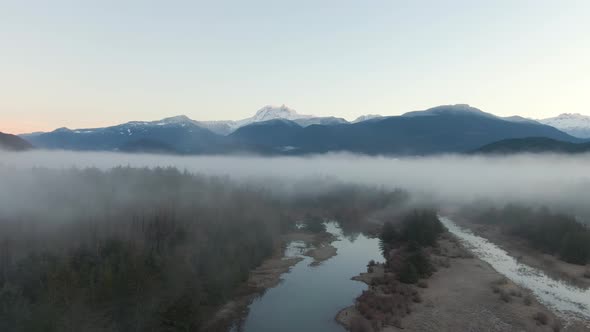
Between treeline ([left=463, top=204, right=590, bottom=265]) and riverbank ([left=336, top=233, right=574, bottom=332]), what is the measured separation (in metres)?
18.2

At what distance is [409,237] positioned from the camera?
247ft

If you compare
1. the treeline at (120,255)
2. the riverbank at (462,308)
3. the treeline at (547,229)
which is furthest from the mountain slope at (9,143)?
the treeline at (547,229)

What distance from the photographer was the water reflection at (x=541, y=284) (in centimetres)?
4228

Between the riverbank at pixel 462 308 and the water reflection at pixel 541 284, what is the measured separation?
216 cm

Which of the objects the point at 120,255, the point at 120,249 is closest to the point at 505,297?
the point at 120,255

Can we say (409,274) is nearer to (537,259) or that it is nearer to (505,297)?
(505,297)

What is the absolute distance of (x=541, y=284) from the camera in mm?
51312

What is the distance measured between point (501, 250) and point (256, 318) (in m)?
56.7

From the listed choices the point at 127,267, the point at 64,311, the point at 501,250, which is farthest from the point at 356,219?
the point at 64,311

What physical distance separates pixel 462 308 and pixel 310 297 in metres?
17.8

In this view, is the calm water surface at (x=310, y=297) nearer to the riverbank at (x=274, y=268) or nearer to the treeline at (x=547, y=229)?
the riverbank at (x=274, y=268)

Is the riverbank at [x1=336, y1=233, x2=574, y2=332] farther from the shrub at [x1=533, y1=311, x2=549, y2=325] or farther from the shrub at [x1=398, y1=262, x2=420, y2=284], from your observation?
the shrub at [x1=398, y1=262, x2=420, y2=284]

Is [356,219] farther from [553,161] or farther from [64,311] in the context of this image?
[553,161]

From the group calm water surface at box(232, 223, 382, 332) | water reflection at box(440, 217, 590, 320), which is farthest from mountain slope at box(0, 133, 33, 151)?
water reflection at box(440, 217, 590, 320)
